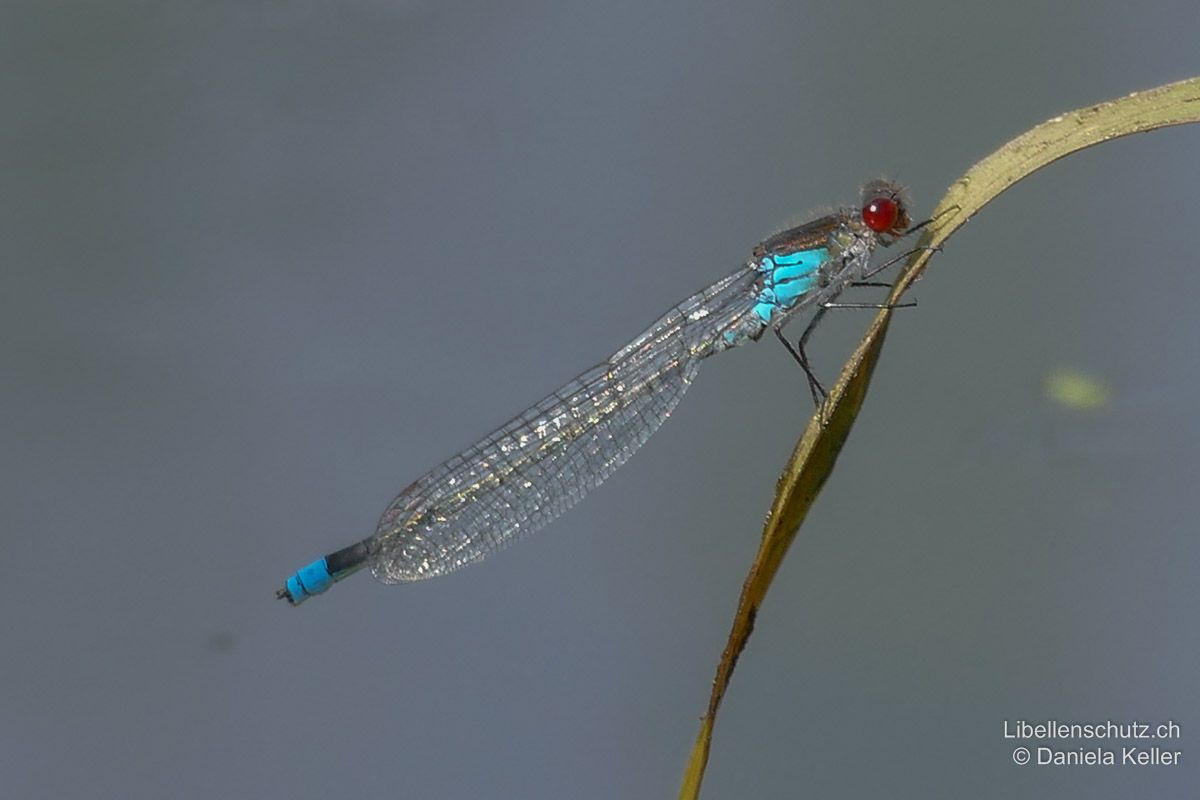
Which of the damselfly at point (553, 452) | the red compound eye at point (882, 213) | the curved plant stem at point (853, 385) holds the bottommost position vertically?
the curved plant stem at point (853, 385)

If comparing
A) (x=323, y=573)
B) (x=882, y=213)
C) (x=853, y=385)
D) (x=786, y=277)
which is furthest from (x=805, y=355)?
(x=323, y=573)

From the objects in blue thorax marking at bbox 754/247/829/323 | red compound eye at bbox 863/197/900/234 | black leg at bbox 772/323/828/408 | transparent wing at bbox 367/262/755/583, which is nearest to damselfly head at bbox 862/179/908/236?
red compound eye at bbox 863/197/900/234

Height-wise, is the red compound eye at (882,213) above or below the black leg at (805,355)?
above

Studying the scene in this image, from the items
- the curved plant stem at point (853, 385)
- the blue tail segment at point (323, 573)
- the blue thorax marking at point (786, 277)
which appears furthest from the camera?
the blue tail segment at point (323, 573)

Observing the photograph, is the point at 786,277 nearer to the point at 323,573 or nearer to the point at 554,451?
the point at 554,451

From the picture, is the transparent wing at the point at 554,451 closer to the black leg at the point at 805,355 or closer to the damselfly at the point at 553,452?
the damselfly at the point at 553,452

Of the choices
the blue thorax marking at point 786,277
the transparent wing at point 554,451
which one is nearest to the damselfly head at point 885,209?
the blue thorax marking at point 786,277

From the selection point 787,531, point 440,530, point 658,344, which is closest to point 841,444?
point 787,531
